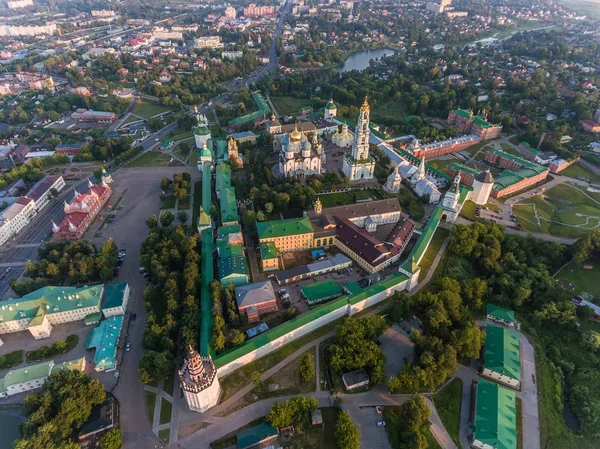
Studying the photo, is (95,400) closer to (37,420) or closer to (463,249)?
(37,420)

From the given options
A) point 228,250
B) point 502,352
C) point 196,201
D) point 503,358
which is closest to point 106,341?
point 228,250

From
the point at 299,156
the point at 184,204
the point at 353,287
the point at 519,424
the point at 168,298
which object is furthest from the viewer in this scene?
the point at 299,156

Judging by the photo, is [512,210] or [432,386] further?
[512,210]

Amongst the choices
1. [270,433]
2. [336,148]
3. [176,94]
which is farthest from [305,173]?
[176,94]

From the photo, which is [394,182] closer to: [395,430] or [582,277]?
[582,277]

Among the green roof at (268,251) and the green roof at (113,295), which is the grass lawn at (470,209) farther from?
the green roof at (113,295)

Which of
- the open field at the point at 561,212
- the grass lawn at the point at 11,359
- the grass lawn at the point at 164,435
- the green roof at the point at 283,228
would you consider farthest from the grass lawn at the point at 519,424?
the grass lawn at the point at 11,359
